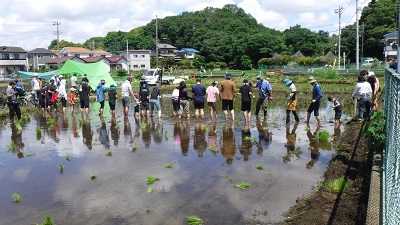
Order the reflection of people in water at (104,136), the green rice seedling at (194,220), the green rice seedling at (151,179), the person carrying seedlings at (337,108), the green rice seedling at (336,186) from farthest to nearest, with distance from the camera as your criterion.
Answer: the person carrying seedlings at (337,108), the reflection of people in water at (104,136), the green rice seedling at (151,179), the green rice seedling at (336,186), the green rice seedling at (194,220)

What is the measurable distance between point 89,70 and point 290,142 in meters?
18.2

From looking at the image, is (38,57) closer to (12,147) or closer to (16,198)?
(12,147)

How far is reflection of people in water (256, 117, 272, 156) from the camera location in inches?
360

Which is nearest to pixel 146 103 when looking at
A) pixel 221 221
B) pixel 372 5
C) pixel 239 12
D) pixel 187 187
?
pixel 187 187

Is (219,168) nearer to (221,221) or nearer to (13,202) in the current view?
(221,221)

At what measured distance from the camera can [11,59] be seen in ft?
203

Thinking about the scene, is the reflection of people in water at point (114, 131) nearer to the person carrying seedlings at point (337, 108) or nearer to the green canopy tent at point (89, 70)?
the person carrying seedlings at point (337, 108)

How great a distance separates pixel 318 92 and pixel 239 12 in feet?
332

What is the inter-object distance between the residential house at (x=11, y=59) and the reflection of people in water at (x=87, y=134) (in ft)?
182

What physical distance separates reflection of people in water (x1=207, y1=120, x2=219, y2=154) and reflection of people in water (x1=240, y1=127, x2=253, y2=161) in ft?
2.18

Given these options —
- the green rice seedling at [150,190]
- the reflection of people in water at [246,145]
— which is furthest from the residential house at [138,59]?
the green rice seedling at [150,190]

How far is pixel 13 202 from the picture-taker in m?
5.87

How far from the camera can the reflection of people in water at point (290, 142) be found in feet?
27.2

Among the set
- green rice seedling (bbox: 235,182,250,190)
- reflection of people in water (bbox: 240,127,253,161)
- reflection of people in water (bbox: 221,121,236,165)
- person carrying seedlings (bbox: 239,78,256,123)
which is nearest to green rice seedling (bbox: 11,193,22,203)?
green rice seedling (bbox: 235,182,250,190)
